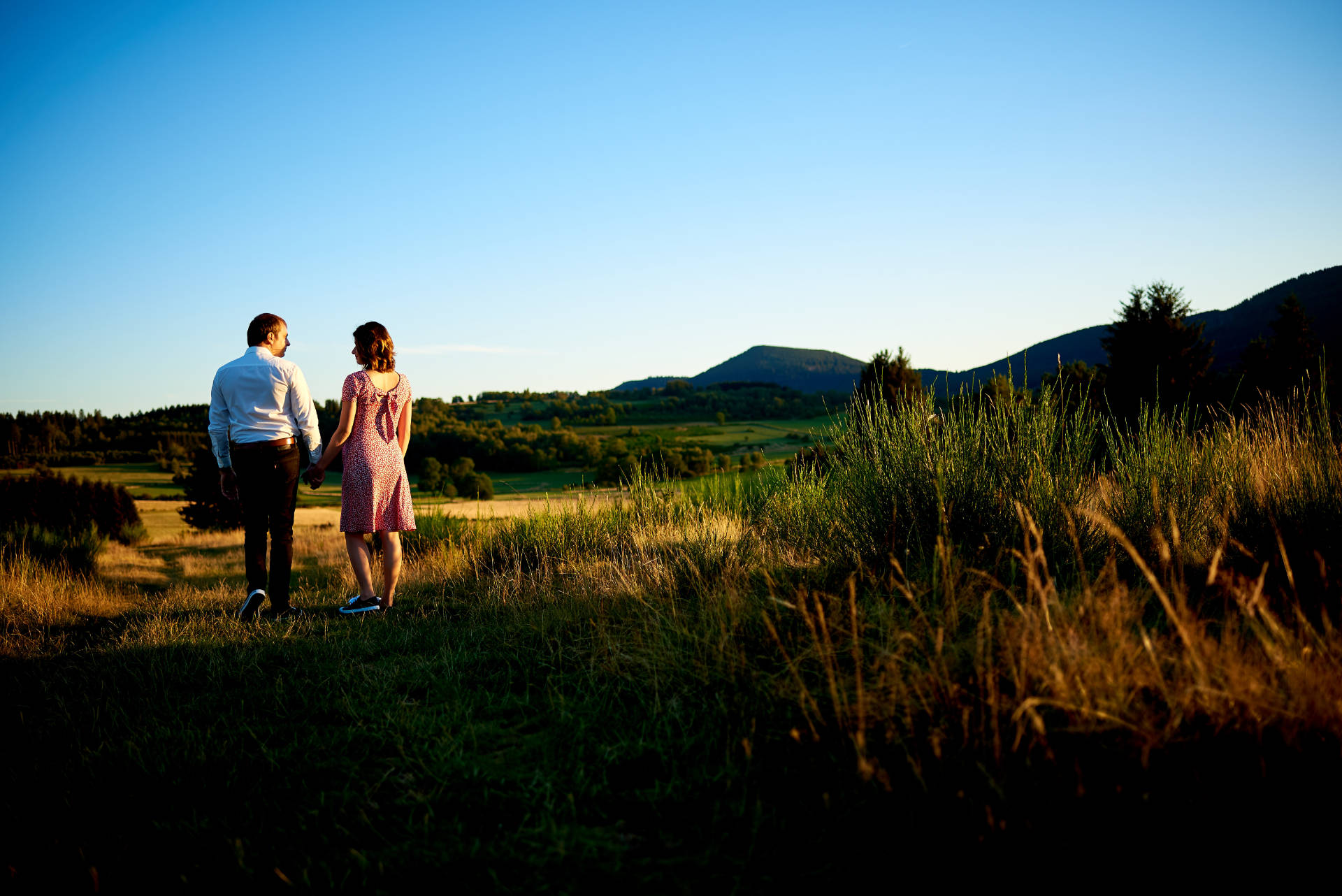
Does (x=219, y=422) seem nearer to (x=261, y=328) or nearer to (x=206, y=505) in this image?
(x=261, y=328)

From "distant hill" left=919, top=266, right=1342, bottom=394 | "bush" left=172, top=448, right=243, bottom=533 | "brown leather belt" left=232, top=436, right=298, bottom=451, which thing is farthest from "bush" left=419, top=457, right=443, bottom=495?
"distant hill" left=919, top=266, right=1342, bottom=394

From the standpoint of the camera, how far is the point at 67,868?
6.71 ft

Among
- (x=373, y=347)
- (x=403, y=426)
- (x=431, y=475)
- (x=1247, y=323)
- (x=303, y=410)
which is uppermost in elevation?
(x=1247, y=323)

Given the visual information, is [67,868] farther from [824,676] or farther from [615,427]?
[615,427]

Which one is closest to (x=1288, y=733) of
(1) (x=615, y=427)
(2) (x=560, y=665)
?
(2) (x=560, y=665)

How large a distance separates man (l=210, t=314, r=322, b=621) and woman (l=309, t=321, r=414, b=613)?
260 millimetres

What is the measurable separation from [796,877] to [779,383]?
8019 cm

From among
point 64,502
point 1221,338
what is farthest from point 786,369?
point 64,502

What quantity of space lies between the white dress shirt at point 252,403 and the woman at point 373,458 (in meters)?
0.31

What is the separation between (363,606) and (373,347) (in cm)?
200

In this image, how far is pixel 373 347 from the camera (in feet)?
17.2

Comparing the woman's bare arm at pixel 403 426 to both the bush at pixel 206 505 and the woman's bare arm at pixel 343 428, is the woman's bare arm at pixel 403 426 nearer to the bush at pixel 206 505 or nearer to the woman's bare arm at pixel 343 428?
the woman's bare arm at pixel 343 428

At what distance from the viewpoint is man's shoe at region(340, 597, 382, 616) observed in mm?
5180

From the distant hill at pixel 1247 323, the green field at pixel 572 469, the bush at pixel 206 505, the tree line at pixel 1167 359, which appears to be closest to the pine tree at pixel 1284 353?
the tree line at pixel 1167 359
